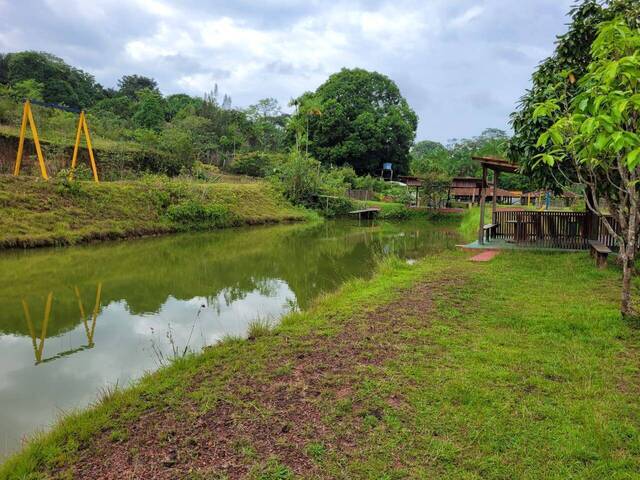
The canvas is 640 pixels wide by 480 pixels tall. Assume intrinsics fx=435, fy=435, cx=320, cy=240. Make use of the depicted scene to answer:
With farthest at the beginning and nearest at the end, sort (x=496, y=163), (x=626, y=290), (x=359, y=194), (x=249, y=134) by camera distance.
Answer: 1. (x=249, y=134)
2. (x=359, y=194)
3. (x=496, y=163)
4. (x=626, y=290)

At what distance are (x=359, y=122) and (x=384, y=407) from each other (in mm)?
40579

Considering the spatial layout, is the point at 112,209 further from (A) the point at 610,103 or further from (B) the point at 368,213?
(B) the point at 368,213

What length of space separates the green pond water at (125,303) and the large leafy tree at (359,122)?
26.5 m

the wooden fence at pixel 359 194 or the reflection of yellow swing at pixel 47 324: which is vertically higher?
the wooden fence at pixel 359 194

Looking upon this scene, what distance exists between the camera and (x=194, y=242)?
56.3 ft

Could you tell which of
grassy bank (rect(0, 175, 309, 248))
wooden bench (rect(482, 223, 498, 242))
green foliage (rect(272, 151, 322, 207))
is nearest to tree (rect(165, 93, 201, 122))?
green foliage (rect(272, 151, 322, 207))

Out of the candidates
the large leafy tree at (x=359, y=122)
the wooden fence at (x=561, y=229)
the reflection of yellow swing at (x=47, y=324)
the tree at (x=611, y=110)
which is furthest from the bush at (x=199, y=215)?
the large leafy tree at (x=359, y=122)

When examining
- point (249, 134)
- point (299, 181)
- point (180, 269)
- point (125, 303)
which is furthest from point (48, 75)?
point (125, 303)

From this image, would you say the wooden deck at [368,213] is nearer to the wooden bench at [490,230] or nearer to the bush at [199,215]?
the bush at [199,215]

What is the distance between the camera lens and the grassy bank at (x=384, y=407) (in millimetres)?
2910

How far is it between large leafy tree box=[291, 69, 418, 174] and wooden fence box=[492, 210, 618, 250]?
1131 inches

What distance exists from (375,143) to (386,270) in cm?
3341

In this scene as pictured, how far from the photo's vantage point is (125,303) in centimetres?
841

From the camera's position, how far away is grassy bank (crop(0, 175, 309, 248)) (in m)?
14.5
